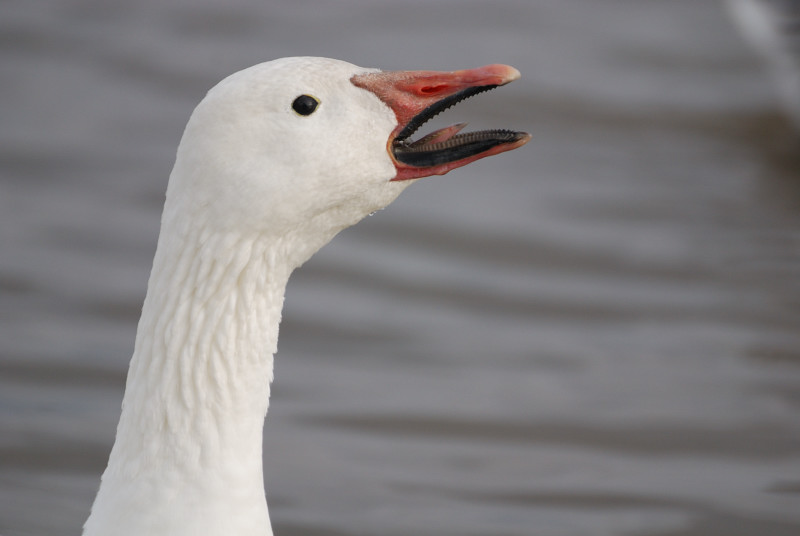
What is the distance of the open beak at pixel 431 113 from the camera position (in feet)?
9.57

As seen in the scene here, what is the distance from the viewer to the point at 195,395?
2.82 m

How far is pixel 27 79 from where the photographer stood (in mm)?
7988

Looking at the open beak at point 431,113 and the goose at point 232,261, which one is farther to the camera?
the open beak at point 431,113

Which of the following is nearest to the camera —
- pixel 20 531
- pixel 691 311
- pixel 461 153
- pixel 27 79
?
pixel 461 153

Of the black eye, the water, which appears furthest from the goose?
the water

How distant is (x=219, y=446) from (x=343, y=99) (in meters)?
0.95

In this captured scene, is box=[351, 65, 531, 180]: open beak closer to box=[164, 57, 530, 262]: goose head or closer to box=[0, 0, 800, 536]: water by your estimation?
box=[164, 57, 530, 262]: goose head

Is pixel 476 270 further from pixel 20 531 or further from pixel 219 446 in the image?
pixel 219 446

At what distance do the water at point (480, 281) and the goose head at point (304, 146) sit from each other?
200cm

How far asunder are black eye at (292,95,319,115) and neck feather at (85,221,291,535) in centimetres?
34

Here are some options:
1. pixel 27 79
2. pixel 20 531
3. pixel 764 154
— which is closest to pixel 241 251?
pixel 20 531

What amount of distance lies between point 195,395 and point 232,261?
1.21 ft

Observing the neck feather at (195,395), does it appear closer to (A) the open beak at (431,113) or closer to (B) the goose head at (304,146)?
(B) the goose head at (304,146)

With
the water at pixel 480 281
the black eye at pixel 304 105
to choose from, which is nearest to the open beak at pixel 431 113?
the black eye at pixel 304 105
